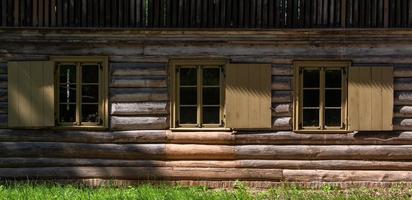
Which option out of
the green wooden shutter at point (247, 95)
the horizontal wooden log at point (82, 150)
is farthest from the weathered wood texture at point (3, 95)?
the green wooden shutter at point (247, 95)

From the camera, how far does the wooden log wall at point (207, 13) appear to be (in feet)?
39.3

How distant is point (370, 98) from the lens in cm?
1180

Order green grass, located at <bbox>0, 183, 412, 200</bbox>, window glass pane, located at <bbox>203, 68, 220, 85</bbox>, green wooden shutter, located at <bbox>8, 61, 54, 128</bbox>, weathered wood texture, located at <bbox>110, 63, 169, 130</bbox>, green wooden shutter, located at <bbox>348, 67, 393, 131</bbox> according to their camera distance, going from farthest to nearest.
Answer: window glass pane, located at <bbox>203, 68, 220, 85</bbox> < weathered wood texture, located at <bbox>110, 63, 169, 130</bbox> < green wooden shutter, located at <bbox>8, 61, 54, 128</bbox> < green wooden shutter, located at <bbox>348, 67, 393, 131</bbox> < green grass, located at <bbox>0, 183, 412, 200</bbox>

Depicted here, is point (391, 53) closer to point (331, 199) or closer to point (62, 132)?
point (331, 199)

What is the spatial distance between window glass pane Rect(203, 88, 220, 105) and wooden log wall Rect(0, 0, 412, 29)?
1.16 meters

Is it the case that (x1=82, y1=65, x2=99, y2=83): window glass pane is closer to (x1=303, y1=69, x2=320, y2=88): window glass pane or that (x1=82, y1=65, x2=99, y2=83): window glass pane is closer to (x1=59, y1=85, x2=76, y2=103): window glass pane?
(x1=59, y1=85, x2=76, y2=103): window glass pane

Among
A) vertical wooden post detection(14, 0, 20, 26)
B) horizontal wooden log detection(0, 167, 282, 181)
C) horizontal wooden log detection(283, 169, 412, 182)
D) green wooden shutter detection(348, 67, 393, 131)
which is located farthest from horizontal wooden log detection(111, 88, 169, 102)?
green wooden shutter detection(348, 67, 393, 131)

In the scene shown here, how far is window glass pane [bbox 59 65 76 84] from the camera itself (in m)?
12.1

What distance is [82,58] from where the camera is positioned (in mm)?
11938

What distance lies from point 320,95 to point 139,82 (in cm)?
328

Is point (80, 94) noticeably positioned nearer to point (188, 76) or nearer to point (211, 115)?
point (188, 76)

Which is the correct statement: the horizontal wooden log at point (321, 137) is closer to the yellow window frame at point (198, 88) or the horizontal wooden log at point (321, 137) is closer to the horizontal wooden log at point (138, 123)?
the yellow window frame at point (198, 88)

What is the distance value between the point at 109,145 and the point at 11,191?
6.58 ft

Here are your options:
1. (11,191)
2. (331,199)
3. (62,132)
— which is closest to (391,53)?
(331,199)
